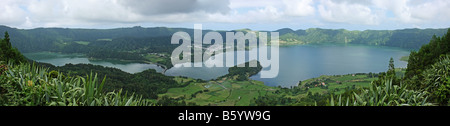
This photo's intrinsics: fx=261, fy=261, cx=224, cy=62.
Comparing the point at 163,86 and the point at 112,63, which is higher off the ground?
the point at 112,63

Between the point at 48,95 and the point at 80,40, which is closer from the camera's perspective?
the point at 48,95

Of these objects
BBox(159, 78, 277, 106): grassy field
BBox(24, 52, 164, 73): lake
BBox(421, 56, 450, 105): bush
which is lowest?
BBox(159, 78, 277, 106): grassy field

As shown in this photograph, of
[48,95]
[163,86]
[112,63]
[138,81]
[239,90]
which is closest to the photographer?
[48,95]

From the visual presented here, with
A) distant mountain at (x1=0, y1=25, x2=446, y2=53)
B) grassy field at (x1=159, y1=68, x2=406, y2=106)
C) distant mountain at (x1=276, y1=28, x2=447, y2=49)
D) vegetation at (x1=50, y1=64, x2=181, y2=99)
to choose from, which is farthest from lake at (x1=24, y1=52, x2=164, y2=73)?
distant mountain at (x1=276, y1=28, x2=447, y2=49)

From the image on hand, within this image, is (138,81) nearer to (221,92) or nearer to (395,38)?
(221,92)

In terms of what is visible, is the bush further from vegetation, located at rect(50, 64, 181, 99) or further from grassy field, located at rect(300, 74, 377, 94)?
vegetation, located at rect(50, 64, 181, 99)

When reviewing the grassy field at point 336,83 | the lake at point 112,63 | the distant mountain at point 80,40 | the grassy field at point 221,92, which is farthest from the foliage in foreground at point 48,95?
the distant mountain at point 80,40

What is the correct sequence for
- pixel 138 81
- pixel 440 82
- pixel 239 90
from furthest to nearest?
1. pixel 138 81
2. pixel 239 90
3. pixel 440 82

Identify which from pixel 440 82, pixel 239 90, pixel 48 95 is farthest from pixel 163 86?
pixel 48 95

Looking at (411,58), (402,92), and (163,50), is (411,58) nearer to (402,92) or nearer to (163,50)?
(402,92)
